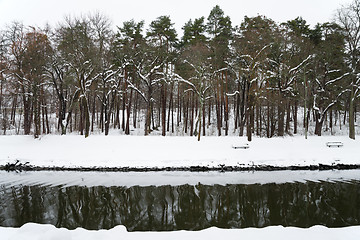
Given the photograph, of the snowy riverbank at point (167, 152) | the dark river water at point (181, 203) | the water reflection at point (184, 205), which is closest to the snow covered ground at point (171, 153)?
the snowy riverbank at point (167, 152)

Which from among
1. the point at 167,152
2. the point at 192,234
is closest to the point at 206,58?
the point at 167,152

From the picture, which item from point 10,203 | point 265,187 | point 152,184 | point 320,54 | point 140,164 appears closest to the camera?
point 10,203

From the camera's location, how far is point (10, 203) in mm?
9602

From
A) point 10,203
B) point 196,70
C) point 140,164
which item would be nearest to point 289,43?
point 196,70

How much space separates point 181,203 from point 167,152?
933 cm

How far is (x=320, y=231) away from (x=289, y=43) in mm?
22243

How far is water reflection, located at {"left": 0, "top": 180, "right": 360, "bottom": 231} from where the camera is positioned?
288 inches

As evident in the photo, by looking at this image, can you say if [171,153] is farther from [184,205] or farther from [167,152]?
[184,205]

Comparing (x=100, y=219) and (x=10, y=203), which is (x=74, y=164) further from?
(x=100, y=219)

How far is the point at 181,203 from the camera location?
9258 millimetres

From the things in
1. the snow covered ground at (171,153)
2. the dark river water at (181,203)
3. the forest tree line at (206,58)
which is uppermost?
the forest tree line at (206,58)

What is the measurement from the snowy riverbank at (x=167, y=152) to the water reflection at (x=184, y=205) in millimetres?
4857

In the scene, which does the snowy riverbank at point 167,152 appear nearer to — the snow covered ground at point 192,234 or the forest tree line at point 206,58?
the forest tree line at point 206,58

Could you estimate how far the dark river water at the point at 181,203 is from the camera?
290 inches
